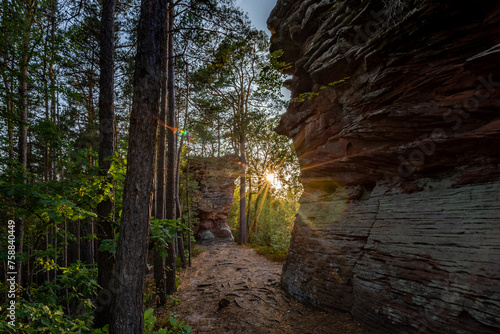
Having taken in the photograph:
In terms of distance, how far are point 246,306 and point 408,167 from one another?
634 centimetres

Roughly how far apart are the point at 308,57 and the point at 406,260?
7306 millimetres

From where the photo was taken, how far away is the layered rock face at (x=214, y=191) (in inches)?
824

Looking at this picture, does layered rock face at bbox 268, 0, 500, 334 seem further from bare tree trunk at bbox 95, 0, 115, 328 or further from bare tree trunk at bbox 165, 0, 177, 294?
bare tree trunk at bbox 95, 0, 115, 328

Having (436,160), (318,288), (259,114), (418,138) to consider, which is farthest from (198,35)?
(259,114)

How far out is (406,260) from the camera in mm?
4867

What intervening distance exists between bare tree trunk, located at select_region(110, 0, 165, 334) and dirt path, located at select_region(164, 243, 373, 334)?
126 inches

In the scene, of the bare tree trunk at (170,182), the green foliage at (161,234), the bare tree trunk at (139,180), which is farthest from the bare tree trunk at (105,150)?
the bare tree trunk at (170,182)

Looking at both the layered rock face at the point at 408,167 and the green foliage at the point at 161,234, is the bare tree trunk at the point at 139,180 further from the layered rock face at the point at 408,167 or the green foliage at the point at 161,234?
the layered rock face at the point at 408,167

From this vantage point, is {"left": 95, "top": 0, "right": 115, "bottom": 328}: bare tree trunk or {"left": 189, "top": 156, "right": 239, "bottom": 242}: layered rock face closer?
{"left": 95, "top": 0, "right": 115, "bottom": 328}: bare tree trunk

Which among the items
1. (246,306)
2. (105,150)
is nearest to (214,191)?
(246,306)

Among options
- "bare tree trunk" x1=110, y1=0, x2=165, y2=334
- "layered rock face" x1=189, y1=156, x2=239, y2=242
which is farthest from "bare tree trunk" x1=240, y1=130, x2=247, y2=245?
"bare tree trunk" x1=110, y1=0, x2=165, y2=334

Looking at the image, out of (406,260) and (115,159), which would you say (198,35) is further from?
(406,260)

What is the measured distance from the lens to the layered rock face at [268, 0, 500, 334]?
13.4 ft

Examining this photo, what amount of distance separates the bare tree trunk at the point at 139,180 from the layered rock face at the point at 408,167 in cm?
528
